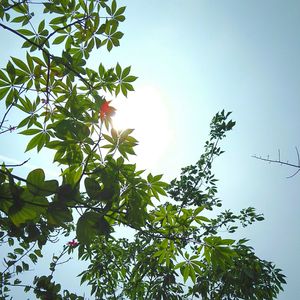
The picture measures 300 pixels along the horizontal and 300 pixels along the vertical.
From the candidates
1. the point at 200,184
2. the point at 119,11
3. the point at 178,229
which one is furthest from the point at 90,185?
the point at 200,184

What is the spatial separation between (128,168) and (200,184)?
398 cm

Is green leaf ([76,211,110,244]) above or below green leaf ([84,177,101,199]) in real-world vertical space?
below

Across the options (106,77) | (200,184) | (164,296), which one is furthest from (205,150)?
(106,77)

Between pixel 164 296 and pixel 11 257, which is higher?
pixel 164 296

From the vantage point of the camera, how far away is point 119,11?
2.77m

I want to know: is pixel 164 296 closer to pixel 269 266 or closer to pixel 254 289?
pixel 254 289

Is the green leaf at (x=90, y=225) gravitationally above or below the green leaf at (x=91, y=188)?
below

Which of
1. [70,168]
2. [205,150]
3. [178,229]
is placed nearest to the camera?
[70,168]

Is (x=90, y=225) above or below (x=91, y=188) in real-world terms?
below

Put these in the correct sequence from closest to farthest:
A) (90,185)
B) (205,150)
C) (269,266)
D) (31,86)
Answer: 1. (90,185)
2. (31,86)
3. (269,266)
4. (205,150)

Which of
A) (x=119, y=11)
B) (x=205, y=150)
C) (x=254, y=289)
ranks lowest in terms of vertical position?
(x=254, y=289)

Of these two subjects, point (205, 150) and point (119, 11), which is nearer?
point (119, 11)

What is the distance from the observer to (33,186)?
931 millimetres

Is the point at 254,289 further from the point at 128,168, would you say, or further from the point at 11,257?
the point at 11,257
